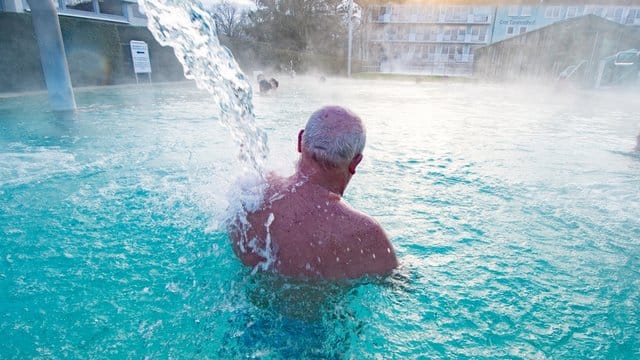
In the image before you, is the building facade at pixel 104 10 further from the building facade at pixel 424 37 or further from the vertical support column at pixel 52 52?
the building facade at pixel 424 37

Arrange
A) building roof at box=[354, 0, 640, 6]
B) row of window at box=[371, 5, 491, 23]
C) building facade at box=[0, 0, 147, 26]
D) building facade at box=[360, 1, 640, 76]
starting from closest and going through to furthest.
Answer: building facade at box=[0, 0, 147, 26]
building roof at box=[354, 0, 640, 6]
building facade at box=[360, 1, 640, 76]
row of window at box=[371, 5, 491, 23]

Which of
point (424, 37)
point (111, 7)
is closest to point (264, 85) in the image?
point (111, 7)

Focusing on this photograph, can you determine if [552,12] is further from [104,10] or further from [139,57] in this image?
[104,10]

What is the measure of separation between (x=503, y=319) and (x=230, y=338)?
4.31 feet

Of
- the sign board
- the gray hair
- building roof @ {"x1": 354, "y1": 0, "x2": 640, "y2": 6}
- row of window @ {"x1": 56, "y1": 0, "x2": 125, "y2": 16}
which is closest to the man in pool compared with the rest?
the gray hair

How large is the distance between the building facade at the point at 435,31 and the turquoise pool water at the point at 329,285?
3382cm

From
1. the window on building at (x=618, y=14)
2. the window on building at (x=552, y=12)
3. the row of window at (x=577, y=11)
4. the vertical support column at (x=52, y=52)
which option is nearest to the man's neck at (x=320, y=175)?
the vertical support column at (x=52, y=52)

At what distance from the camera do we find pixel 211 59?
272 cm

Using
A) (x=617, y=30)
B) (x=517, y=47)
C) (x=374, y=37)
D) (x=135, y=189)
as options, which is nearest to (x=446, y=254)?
(x=135, y=189)

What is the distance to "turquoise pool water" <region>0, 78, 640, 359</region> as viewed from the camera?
61.3 inches

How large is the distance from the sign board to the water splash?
14204 mm

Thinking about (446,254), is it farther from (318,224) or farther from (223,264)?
(223,264)

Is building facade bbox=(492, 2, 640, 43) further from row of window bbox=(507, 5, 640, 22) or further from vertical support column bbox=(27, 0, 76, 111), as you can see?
vertical support column bbox=(27, 0, 76, 111)

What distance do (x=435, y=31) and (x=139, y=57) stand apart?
108ft
